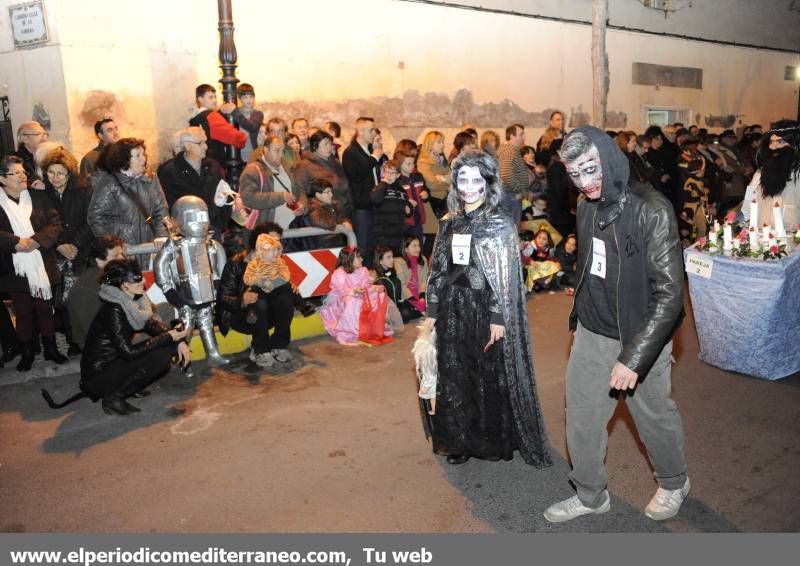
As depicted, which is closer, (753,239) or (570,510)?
(570,510)

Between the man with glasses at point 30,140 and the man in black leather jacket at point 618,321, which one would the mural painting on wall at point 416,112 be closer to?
the man with glasses at point 30,140

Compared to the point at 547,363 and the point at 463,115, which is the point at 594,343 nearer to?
the point at 547,363

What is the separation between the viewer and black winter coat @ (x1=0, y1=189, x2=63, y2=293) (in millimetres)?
6641

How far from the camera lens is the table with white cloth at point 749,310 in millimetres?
6004

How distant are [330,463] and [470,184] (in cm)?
204

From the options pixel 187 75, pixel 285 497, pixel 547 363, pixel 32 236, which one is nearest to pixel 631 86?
pixel 187 75

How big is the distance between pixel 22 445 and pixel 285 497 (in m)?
2.24

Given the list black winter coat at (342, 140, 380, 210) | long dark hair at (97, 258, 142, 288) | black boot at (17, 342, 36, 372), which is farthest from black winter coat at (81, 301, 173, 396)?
black winter coat at (342, 140, 380, 210)

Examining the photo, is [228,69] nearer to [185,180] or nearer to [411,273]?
[185,180]

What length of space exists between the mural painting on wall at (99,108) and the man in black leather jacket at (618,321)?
7.68m

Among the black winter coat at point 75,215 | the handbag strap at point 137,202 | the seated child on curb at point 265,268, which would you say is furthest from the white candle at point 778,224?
the black winter coat at point 75,215

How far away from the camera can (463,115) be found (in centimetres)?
1404

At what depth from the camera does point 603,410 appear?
389 cm

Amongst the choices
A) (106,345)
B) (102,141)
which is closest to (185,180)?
(102,141)
